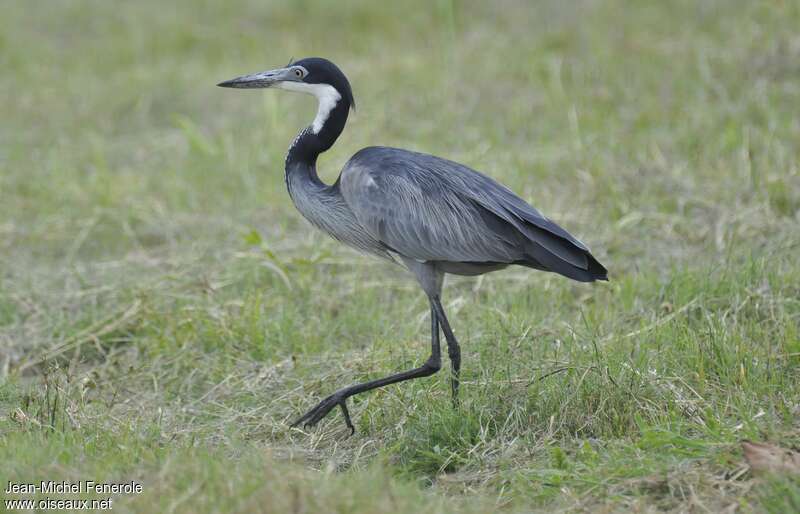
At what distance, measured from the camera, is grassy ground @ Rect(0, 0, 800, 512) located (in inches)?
158

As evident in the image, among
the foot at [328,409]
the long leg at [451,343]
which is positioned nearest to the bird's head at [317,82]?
the long leg at [451,343]

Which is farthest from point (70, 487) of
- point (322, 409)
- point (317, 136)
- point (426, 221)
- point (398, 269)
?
point (398, 269)

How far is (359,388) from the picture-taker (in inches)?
186

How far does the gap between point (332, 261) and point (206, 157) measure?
225cm

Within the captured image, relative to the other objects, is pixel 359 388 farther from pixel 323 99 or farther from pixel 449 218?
pixel 323 99

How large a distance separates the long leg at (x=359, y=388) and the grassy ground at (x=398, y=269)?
3.3 inches

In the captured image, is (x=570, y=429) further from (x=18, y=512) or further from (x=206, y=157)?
(x=206, y=157)

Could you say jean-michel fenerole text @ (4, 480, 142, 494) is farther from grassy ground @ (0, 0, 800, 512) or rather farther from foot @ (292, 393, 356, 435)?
foot @ (292, 393, 356, 435)

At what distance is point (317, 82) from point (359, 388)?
4.86ft

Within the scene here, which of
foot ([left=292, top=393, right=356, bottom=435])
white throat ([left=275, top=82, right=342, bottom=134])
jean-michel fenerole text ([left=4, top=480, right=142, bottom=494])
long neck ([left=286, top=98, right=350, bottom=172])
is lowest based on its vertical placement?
foot ([left=292, top=393, right=356, bottom=435])

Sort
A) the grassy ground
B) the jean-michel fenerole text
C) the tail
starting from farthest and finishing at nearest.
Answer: the tail
the grassy ground
the jean-michel fenerole text

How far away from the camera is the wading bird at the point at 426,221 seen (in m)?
4.68

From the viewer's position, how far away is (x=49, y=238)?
725 centimetres

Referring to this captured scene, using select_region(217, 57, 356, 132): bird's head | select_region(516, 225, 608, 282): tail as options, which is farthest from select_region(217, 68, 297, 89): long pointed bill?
select_region(516, 225, 608, 282): tail
